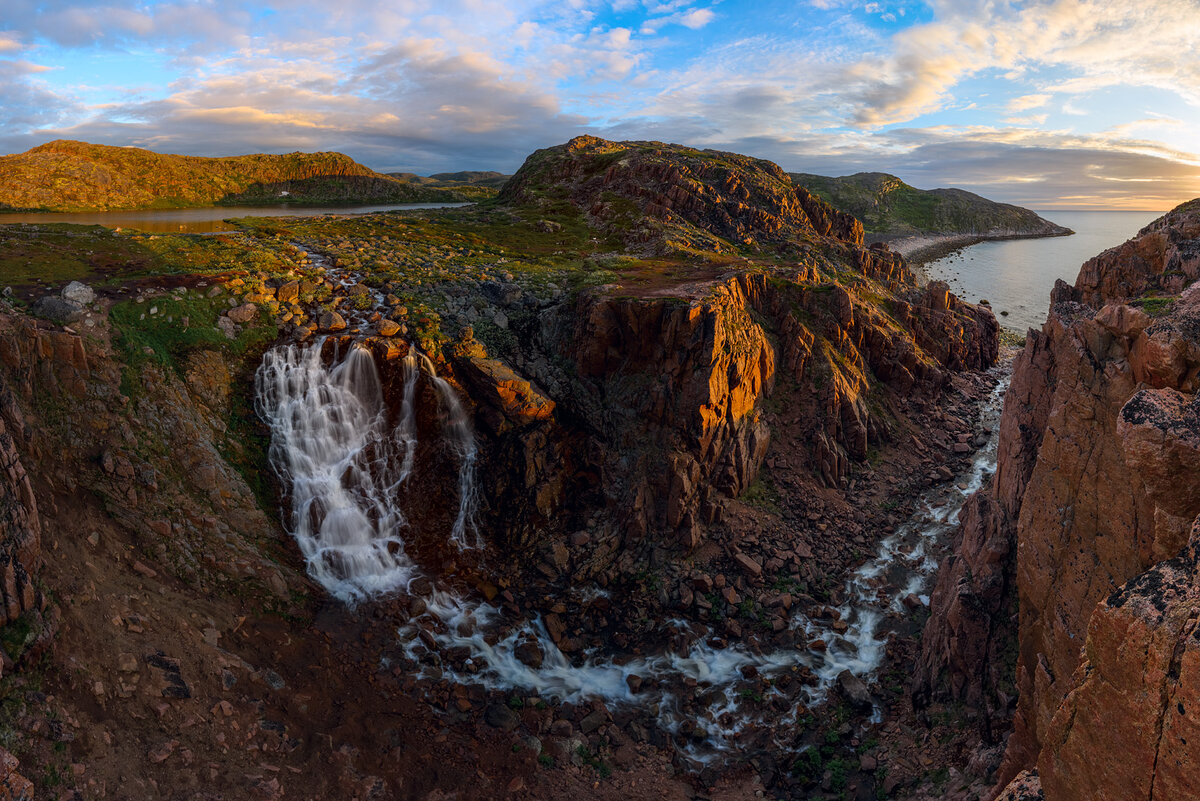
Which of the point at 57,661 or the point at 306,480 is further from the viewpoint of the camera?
the point at 306,480

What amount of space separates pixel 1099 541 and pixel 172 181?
98.6 meters

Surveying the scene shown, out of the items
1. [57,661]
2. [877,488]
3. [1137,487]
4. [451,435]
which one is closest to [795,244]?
[877,488]

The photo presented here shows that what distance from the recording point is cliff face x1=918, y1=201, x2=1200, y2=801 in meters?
7.14

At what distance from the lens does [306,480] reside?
929 inches

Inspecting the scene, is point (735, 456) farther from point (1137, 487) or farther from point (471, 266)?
point (471, 266)

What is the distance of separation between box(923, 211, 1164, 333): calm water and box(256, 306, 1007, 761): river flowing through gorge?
5425 centimetres

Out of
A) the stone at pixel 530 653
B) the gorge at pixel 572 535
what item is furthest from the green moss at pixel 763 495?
the stone at pixel 530 653

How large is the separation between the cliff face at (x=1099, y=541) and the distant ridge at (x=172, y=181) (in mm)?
75100

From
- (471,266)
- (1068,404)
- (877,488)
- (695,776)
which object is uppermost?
(471,266)

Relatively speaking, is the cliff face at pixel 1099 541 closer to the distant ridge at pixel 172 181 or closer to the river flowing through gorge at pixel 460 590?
the river flowing through gorge at pixel 460 590

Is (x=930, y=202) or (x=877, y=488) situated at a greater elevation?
(x=930, y=202)

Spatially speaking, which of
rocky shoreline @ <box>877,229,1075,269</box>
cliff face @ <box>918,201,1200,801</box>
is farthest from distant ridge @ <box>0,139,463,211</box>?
rocky shoreline @ <box>877,229,1075,269</box>

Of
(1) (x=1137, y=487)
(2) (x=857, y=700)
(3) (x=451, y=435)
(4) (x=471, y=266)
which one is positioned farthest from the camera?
(4) (x=471, y=266)

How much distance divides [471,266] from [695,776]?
31.2 meters
